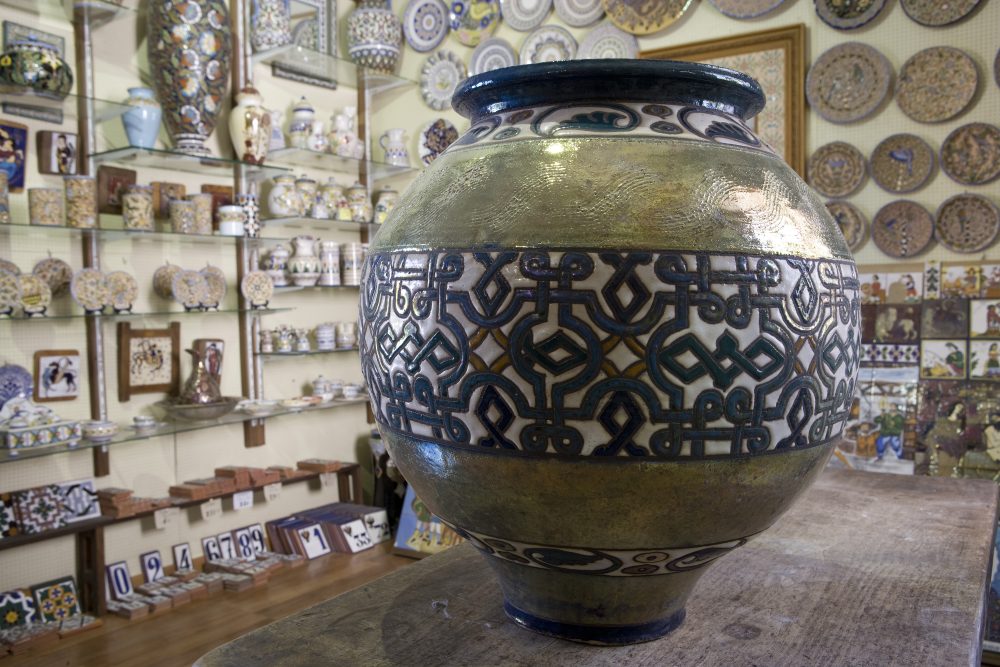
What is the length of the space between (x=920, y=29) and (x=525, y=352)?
8.28 ft

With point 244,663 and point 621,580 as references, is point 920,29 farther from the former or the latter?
point 244,663

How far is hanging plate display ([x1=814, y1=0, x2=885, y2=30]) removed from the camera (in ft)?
8.68

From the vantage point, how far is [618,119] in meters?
0.72

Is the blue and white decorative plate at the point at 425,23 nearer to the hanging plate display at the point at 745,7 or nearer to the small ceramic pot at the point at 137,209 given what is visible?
the hanging plate display at the point at 745,7

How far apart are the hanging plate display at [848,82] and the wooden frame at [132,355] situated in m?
2.27

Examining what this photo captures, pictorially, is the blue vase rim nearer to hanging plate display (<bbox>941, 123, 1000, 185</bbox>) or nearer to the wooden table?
the wooden table

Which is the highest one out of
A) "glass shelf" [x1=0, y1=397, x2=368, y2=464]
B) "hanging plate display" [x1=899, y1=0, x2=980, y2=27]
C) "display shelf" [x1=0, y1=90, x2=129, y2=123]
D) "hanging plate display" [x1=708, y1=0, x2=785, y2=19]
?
"hanging plate display" [x1=708, y1=0, x2=785, y2=19]

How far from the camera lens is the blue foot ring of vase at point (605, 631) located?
80 centimetres

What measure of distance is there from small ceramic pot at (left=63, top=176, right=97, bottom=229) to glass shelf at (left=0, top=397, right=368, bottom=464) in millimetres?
640

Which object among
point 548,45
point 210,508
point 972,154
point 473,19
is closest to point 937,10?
point 972,154

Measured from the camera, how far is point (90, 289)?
2.49m

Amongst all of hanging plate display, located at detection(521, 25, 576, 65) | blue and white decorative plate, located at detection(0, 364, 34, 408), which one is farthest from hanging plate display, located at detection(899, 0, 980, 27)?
blue and white decorative plate, located at detection(0, 364, 34, 408)

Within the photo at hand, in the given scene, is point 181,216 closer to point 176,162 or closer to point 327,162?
point 176,162

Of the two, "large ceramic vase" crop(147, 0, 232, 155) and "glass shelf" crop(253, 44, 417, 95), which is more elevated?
"glass shelf" crop(253, 44, 417, 95)
